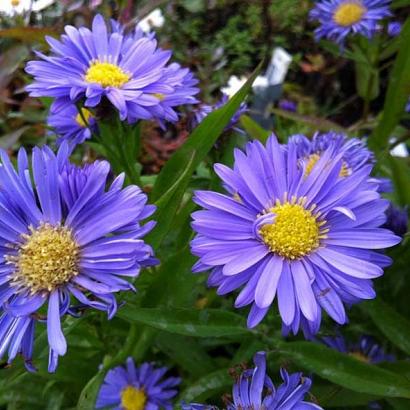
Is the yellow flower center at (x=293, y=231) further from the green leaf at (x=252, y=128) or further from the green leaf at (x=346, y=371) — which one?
the green leaf at (x=252, y=128)

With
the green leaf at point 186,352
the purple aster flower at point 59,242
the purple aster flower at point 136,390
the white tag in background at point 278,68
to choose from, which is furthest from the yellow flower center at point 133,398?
the white tag in background at point 278,68

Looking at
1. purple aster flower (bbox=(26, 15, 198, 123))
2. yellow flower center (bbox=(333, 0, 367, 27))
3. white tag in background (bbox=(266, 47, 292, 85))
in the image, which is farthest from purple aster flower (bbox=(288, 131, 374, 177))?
white tag in background (bbox=(266, 47, 292, 85))

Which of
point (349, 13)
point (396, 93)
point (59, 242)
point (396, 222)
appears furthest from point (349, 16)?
point (59, 242)

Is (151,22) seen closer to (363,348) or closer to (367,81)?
(367,81)

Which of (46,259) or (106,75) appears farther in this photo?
(106,75)

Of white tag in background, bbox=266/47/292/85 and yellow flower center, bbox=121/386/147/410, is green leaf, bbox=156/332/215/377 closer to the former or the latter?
yellow flower center, bbox=121/386/147/410

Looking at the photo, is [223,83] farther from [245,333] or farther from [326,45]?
[245,333]

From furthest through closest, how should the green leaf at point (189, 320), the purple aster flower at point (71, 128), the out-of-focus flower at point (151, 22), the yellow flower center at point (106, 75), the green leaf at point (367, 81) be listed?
the out-of-focus flower at point (151, 22)
the green leaf at point (367, 81)
the purple aster flower at point (71, 128)
the yellow flower center at point (106, 75)
the green leaf at point (189, 320)
